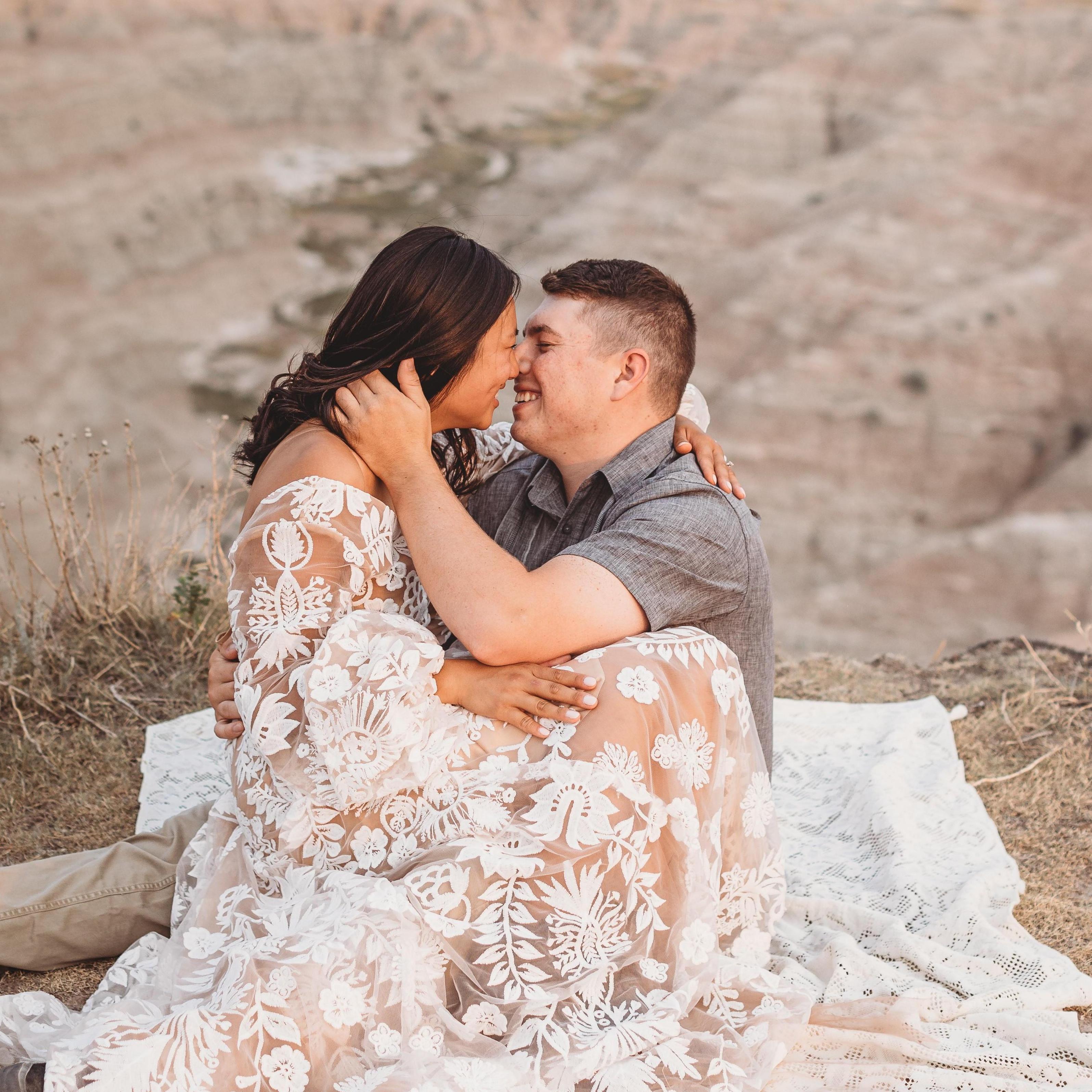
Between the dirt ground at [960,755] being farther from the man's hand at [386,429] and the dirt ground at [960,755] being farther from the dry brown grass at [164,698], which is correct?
the man's hand at [386,429]

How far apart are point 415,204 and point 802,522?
14.7m

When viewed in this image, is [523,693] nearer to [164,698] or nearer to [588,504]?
[588,504]

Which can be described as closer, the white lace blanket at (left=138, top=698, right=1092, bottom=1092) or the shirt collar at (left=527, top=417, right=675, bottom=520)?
the white lace blanket at (left=138, top=698, right=1092, bottom=1092)

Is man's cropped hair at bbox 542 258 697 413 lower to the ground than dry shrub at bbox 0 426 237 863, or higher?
higher

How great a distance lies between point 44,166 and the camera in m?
28.4

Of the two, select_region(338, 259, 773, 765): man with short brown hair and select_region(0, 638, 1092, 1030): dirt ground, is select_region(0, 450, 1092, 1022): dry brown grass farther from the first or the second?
select_region(338, 259, 773, 765): man with short brown hair

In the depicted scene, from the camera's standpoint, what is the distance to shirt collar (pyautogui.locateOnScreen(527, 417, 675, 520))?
291cm

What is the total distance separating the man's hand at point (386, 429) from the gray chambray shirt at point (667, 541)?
0.33 metres

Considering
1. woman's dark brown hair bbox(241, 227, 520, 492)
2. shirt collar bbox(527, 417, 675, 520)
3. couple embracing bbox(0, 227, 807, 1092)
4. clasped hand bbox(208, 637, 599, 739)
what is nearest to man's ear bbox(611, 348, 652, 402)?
shirt collar bbox(527, 417, 675, 520)

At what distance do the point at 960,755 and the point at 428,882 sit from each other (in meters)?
2.51

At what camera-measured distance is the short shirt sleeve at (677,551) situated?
2496 millimetres

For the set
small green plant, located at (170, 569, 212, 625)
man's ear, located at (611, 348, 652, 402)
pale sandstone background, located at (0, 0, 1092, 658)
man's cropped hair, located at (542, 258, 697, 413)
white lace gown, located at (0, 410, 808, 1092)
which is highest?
man's cropped hair, located at (542, 258, 697, 413)

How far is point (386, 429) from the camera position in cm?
250

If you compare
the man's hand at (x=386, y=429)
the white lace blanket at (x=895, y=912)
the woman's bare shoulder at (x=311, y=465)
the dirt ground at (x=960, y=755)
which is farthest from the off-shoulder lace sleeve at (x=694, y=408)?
the dirt ground at (x=960, y=755)
